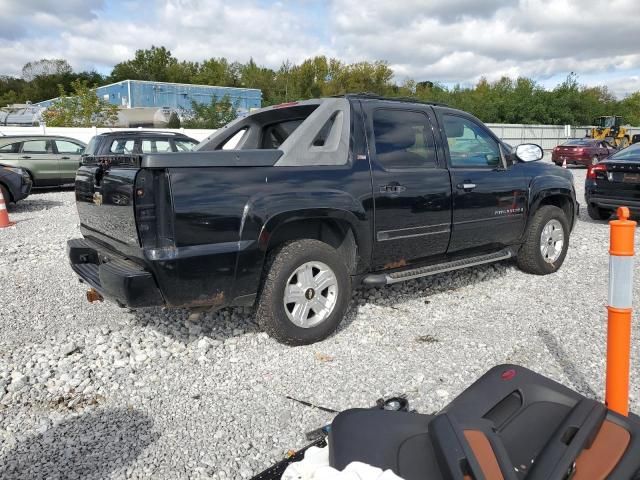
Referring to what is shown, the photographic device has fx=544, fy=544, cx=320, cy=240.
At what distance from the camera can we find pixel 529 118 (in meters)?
46.2

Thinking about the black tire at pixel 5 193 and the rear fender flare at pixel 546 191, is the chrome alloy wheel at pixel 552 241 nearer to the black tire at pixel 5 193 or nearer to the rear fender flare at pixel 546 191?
the rear fender flare at pixel 546 191

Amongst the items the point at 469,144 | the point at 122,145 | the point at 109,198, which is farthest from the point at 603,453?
the point at 122,145

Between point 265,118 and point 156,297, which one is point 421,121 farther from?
point 156,297

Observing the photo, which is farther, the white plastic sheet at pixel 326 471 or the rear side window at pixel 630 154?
the rear side window at pixel 630 154

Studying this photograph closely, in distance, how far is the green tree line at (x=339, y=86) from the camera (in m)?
46.9

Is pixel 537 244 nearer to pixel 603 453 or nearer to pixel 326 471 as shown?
pixel 603 453

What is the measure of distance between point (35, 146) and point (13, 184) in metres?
3.70

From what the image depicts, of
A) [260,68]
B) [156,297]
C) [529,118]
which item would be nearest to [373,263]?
[156,297]

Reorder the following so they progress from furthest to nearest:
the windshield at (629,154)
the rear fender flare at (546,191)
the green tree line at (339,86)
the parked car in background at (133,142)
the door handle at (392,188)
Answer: the green tree line at (339,86), the parked car in background at (133,142), the windshield at (629,154), the rear fender flare at (546,191), the door handle at (392,188)

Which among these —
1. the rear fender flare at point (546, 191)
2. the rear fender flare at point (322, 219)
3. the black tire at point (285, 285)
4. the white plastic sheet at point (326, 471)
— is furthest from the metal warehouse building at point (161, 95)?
the white plastic sheet at point (326, 471)

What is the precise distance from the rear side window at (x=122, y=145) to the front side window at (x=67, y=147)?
10.9ft

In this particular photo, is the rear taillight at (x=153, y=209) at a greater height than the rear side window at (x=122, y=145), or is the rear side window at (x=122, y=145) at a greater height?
the rear side window at (x=122, y=145)

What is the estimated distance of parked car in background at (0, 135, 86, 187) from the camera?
13977mm

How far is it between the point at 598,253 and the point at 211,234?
5687 millimetres
